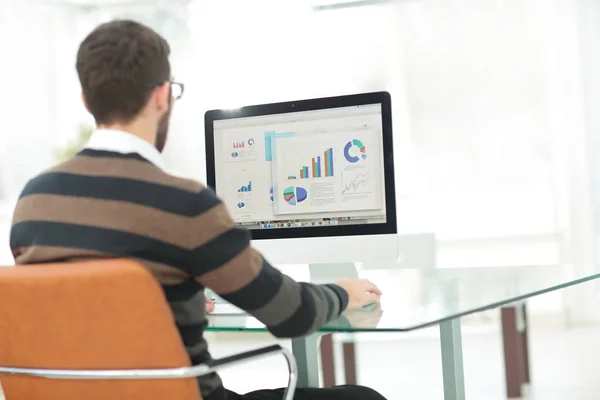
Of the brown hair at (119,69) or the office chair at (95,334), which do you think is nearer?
the office chair at (95,334)

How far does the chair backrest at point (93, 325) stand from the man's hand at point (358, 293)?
44cm

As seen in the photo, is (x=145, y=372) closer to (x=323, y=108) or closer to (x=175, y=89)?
(x=175, y=89)

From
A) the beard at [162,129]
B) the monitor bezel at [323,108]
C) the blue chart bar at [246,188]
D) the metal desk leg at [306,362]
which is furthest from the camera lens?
the blue chart bar at [246,188]

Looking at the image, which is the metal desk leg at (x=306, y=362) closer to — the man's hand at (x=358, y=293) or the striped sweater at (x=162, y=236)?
the man's hand at (x=358, y=293)

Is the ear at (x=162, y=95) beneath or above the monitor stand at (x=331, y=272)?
above

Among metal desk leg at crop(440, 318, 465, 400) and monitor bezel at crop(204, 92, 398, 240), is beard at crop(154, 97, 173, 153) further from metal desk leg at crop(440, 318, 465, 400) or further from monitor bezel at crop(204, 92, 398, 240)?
metal desk leg at crop(440, 318, 465, 400)

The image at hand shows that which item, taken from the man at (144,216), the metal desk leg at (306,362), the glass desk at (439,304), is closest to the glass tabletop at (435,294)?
the glass desk at (439,304)

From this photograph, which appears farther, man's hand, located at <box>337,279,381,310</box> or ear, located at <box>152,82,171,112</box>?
man's hand, located at <box>337,279,381,310</box>

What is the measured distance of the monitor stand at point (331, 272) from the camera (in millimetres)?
2190

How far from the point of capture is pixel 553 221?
542 cm

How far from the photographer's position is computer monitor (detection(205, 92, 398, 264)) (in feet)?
7.21

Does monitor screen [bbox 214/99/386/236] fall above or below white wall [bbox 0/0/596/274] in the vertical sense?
below

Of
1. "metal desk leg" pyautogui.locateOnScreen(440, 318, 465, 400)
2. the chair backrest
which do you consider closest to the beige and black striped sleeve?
the chair backrest

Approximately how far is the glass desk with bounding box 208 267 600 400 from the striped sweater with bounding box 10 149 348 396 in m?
0.19
